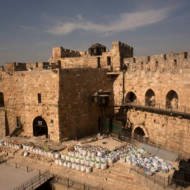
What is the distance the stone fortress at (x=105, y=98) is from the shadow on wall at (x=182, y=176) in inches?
91.7

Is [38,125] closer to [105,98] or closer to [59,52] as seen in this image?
[105,98]

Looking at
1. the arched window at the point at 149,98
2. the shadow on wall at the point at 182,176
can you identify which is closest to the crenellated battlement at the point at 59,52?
the arched window at the point at 149,98

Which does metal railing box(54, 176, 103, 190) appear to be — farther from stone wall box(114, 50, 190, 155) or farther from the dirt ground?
stone wall box(114, 50, 190, 155)

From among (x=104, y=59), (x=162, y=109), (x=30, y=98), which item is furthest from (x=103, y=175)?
(x=104, y=59)

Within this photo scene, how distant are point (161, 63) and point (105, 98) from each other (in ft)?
15.1

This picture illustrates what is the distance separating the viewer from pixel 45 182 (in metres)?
10.4

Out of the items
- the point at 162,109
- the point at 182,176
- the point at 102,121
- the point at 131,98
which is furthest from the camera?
the point at 131,98

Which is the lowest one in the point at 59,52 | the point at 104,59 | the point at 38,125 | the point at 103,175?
the point at 103,175

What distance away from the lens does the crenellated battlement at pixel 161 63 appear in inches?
548

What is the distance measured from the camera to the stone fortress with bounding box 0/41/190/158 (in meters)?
14.4

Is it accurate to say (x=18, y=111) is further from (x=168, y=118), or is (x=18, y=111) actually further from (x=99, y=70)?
(x=168, y=118)

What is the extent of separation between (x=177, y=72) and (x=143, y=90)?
292cm

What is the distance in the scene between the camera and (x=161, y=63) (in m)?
15.1

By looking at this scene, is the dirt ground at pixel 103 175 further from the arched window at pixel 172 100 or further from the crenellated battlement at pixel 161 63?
the crenellated battlement at pixel 161 63
